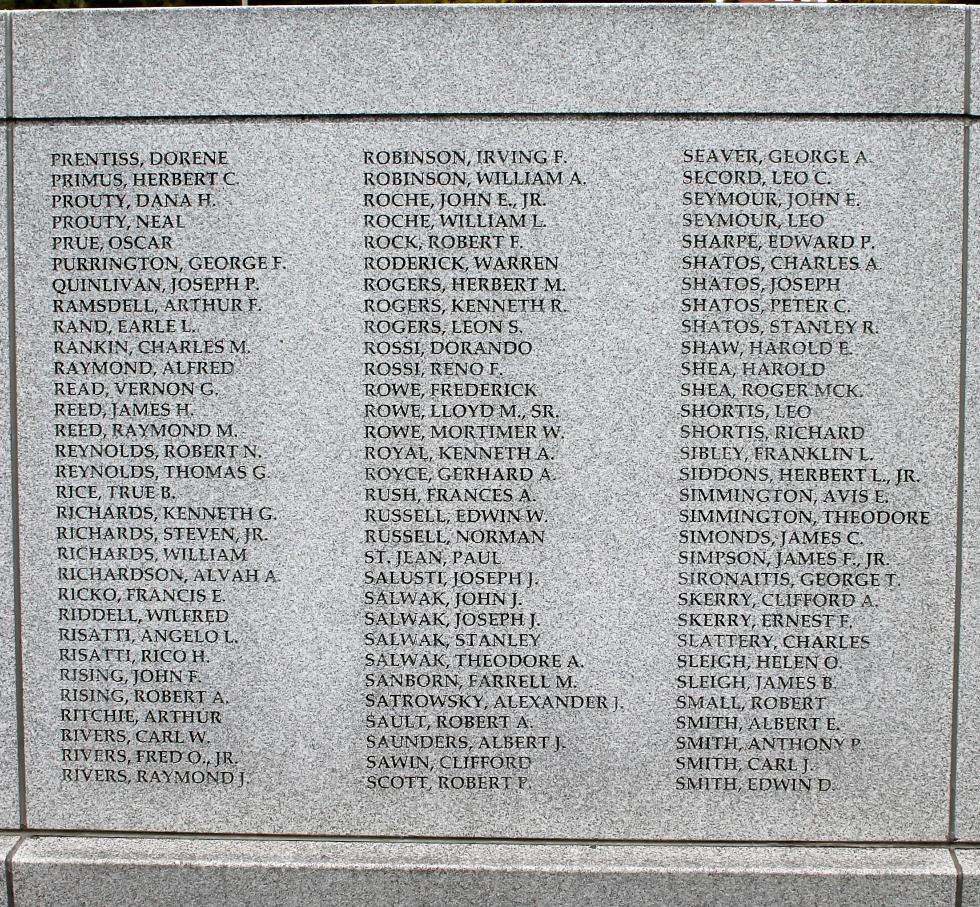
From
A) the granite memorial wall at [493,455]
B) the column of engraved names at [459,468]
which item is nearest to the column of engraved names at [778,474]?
the granite memorial wall at [493,455]

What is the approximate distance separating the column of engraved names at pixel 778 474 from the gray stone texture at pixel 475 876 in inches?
13.4

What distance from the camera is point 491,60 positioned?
13.6 ft

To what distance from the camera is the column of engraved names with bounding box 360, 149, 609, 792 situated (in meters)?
4.21

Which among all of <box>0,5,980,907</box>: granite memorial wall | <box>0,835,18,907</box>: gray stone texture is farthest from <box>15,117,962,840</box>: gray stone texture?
<box>0,835,18,907</box>: gray stone texture

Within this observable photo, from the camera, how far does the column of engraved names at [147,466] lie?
14.0ft

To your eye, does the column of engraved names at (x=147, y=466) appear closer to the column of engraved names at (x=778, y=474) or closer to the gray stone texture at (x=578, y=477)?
the gray stone texture at (x=578, y=477)

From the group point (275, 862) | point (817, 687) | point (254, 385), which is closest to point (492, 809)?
point (275, 862)

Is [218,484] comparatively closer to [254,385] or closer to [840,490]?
[254,385]

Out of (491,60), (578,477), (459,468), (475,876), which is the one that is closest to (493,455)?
A: (459,468)

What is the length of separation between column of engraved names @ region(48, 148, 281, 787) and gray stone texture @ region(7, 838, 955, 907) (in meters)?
0.37

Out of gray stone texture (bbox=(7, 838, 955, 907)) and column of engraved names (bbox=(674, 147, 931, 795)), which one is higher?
column of engraved names (bbox=(674, 147, 931, 795))

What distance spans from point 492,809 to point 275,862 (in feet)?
3.25

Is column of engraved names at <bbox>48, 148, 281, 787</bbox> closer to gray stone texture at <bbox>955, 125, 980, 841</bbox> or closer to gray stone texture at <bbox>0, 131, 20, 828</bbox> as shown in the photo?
gray stone texture at <bbox>0, 131, 20, 828</bbox>

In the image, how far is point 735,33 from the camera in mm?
4098
